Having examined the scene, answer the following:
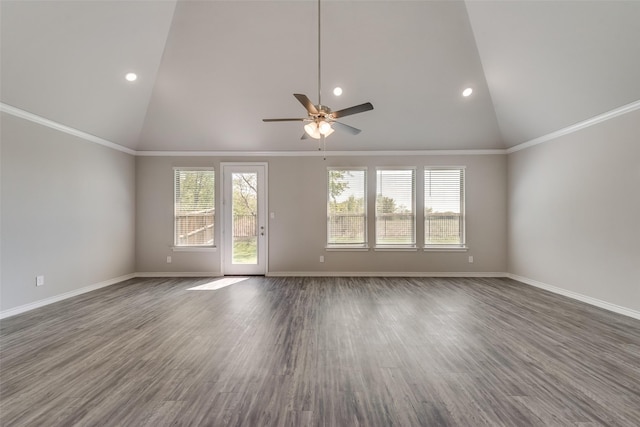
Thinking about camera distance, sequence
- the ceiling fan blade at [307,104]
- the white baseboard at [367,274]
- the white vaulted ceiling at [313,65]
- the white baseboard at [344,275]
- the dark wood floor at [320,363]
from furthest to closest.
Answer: the white baseboard at [367,274]
the white baseboard at [344,275]
the white vaulted ceiling at [313,65]
the ceiling fan blade at [307,104]
the dark wood floor at [320,363]

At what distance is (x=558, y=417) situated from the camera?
6.04ft

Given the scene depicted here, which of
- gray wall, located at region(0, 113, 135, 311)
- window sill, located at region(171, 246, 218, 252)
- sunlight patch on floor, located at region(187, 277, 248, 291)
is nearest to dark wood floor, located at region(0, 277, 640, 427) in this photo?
gray wall, located at region(0, 113, 135, 311)

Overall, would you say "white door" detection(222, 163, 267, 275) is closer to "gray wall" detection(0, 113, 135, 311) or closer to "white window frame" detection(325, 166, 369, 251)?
"white window frame" detection(325, 166, 369, 251)

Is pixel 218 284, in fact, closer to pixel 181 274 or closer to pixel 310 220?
pixel 181 274

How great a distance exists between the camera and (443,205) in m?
6.09

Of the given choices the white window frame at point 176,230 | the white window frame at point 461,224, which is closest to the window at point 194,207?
the white window frame at point 176,230

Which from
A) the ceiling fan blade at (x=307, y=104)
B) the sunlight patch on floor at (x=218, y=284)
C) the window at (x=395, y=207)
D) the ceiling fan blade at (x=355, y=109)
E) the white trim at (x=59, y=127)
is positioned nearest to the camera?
the ceiling fan blade at (x=307, y=104)

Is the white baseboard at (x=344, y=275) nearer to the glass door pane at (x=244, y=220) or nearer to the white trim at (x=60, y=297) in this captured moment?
the white trim at (x=60, y=297)

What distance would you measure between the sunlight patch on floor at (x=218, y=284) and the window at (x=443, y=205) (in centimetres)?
418

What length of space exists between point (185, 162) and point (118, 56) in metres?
2.42

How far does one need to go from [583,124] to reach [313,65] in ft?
14.2

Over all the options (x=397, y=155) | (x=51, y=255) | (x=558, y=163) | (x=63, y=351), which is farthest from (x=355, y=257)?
(x=51, y=255)

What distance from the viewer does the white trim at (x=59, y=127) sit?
3.63 metres

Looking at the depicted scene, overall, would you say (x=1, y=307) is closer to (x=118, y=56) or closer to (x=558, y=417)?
(x=118, y=56)
